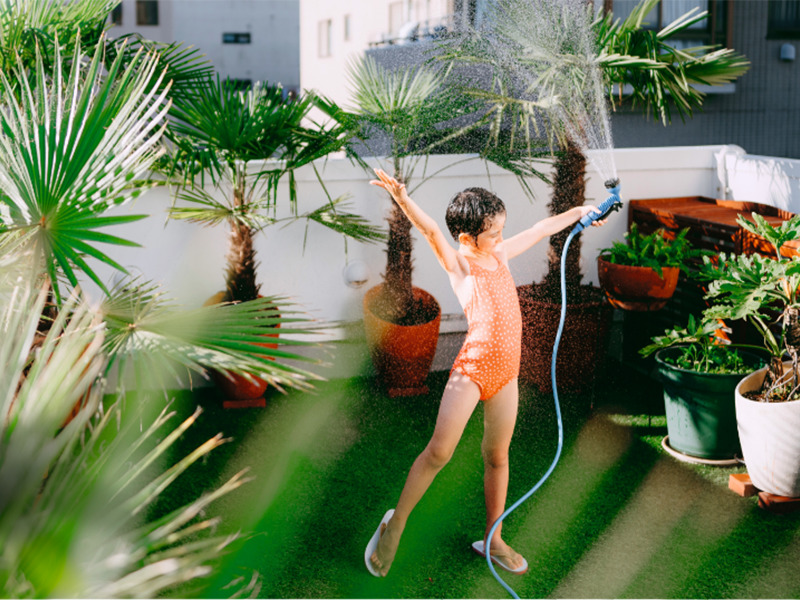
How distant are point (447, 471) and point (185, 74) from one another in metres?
2.31

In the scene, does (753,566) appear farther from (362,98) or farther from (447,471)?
(362,98)

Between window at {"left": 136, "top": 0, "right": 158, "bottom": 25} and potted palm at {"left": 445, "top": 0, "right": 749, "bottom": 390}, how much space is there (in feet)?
67.4

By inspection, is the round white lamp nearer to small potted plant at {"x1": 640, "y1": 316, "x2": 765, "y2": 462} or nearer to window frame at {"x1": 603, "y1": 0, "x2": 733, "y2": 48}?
small potted plant at {"x1": 640, "y1": 316, "x2": 765, "y2": 462}

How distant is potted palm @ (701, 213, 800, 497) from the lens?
2.76 m

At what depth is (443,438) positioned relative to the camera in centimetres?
227

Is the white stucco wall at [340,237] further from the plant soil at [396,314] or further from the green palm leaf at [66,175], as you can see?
the green palm leaf at [66,175]

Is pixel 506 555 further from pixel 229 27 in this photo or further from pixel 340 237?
pixel 229 27

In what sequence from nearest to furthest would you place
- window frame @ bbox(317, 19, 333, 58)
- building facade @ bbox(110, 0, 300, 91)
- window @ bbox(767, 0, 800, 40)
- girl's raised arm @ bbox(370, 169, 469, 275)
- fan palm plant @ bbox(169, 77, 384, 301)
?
girl's raised arm @ bbox(370, 169, 469, 275), fan palm plant @ bbox(169, 77, 384, 301), window @ bbox(767, 0, 800, 40), window frame @ bbox(317, 19, 333, 58), building facade @ bbox(110, 0, 300, 91)

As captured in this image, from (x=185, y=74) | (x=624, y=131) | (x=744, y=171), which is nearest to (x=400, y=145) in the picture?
(x=185, y=74)

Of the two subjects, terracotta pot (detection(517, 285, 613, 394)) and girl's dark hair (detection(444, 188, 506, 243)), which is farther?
terracotta pot (detection(517, 285, 613, 394))

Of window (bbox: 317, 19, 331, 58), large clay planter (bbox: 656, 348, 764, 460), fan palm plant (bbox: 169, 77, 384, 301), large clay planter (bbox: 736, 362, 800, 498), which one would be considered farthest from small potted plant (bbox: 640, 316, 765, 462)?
window (bbox: 317, 19, 331, 58)

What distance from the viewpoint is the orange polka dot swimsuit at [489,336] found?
7.43ft

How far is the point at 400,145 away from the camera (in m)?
4.00

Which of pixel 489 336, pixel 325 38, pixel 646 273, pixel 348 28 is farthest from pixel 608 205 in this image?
pixel 325 38
